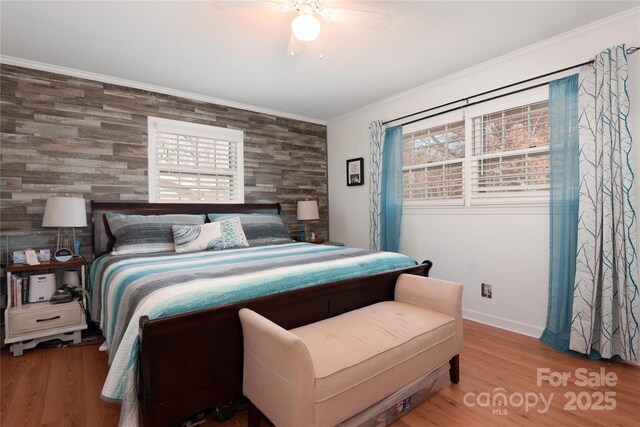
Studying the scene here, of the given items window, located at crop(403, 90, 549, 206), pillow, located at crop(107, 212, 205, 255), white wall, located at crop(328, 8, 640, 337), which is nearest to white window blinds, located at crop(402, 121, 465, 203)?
window, located at crop(403, 90, 549, 206)

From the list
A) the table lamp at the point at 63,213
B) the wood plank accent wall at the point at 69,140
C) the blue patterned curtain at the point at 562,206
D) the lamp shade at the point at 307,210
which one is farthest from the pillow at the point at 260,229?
the blue patterned curtain at the point at 562,206

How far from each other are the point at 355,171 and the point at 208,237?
2.24 meters

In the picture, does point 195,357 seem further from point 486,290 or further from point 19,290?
point 486,290

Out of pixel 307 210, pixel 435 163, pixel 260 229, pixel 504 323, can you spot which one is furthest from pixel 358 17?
pixel 504 323

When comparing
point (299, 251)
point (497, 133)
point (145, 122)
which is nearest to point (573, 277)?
point (497, 133)

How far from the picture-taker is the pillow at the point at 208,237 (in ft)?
9.48

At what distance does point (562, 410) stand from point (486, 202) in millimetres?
1789

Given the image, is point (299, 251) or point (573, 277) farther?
point (299, 251)

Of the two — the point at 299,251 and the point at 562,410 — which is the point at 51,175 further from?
the point at 562,410

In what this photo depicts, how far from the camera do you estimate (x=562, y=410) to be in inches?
68.6

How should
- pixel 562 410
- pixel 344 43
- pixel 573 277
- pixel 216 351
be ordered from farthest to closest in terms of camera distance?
pixel 344 43 < pixel 573 277 < pixel 562 410 < pixel 216 351

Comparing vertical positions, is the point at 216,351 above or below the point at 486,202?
below

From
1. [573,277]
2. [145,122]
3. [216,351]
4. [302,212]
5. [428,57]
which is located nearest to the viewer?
[216,351]

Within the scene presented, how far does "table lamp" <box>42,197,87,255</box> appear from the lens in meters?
2.67
